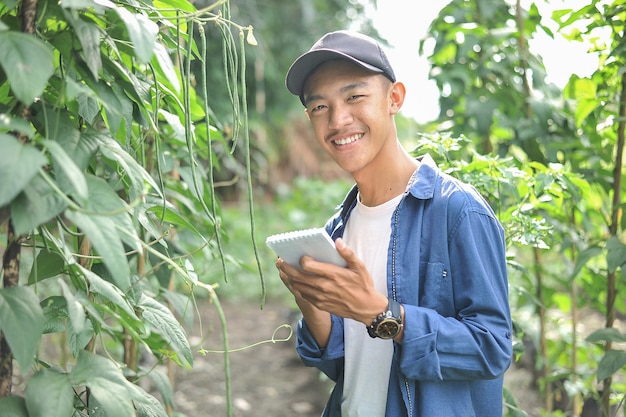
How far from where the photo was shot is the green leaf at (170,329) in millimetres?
1205

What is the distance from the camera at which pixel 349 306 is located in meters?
1.25

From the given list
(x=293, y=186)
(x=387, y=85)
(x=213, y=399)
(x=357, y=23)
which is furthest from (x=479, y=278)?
(x=293, y=186)

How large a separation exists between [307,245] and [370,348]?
1.13ft

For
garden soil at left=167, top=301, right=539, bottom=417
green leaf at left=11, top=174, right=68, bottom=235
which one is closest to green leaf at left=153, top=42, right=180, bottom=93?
green leaf at left=11, top=174, right=68, bottom=235

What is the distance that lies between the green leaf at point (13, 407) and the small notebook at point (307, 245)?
49 cm

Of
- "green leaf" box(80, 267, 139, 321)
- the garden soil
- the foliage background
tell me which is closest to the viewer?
the foliage background

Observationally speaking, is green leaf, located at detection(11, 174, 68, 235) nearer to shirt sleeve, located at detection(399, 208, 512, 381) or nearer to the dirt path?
shirt sleeve, located at detection(399, 208, 512, 381)

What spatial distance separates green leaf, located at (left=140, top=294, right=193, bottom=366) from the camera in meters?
1.21

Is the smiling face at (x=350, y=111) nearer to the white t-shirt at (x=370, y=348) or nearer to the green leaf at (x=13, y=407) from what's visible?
the white t-shirt at (x=370, y=348)

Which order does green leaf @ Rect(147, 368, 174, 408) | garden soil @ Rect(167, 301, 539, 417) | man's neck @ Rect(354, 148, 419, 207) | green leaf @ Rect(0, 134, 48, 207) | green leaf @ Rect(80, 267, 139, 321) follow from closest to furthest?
green leaf @ Rect(0, 134, 48, 207) < green leaf @ Rect(80, 267, 139, 321) < man's neck @ Rect(354, 148, 419, 207) < green leaf @ Rect(147, 368, 174, 408) < garden soil @ Rect(167, 301, 539, 417)

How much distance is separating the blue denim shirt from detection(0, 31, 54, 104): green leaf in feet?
2.37

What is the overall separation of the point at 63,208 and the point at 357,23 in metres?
6.38

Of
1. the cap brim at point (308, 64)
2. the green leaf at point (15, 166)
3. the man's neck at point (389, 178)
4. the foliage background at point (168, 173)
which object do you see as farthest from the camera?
the man's neck at point (389, 178)

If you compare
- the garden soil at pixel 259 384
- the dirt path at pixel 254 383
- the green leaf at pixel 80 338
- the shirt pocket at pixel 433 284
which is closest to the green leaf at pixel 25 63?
the green leaf at pixel 80 338
